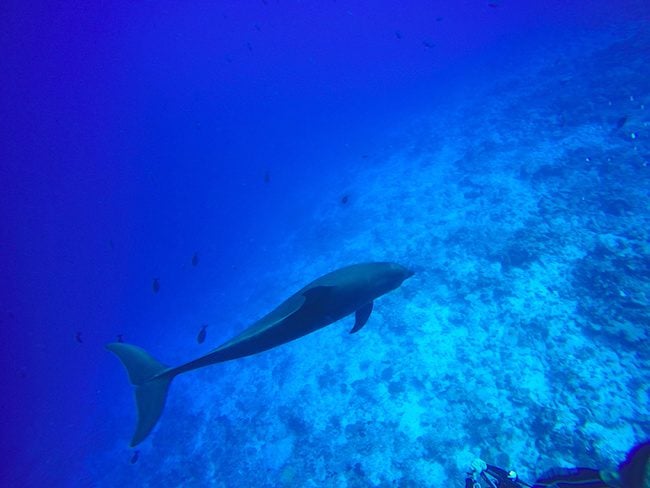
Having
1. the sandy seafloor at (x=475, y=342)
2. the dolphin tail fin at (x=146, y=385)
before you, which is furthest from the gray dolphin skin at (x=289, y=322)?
the sandy seafloor at (x=475, y=342)

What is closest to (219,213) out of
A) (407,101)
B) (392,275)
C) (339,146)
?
(339,146)

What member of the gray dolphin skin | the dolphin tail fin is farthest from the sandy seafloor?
the dolphin tail fin

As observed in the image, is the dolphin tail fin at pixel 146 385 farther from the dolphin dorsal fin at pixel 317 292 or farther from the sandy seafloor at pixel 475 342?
the sandy seafloor at pixel 475 342

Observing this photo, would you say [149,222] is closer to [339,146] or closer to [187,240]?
[187,240]

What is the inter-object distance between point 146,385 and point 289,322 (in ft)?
8.24

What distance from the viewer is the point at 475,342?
948cm

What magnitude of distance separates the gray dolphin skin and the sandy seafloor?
604cm

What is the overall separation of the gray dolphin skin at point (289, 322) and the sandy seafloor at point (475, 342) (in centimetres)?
604

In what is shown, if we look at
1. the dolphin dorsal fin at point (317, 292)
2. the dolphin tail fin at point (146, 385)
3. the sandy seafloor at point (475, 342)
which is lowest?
the sandy seafloor at point (475, 342)

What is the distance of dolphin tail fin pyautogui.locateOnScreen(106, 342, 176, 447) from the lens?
4.08m

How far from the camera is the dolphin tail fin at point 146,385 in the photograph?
4082 millimetres

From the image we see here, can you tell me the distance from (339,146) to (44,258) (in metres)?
81.5

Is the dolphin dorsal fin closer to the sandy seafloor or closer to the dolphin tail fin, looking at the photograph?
the dolphin tail fin

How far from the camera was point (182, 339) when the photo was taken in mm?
23375
